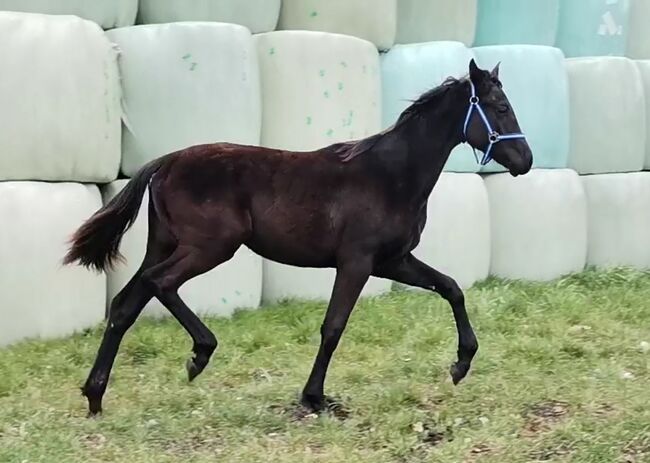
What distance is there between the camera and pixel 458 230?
8133mm

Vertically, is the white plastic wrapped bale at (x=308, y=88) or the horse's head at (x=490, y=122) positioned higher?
the horse's head at (x=490, y=122)

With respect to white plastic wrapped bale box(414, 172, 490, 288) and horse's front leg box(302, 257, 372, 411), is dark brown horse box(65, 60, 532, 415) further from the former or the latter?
white plastic wrapped bale box(414, 172, 490, 288)

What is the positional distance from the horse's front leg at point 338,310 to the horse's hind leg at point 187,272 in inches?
18.1

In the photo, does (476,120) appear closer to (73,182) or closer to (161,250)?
(161,250)

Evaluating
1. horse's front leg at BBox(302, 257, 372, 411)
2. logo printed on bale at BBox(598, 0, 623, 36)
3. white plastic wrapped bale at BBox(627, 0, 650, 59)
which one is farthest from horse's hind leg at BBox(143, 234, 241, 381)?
white plastic wrapped bale at BBox(627, 0, 650, 59)

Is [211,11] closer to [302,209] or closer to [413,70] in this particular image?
[413,70]

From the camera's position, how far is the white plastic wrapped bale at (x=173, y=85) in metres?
6.78

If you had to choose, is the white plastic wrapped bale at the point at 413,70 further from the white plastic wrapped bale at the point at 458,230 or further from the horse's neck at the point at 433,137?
the horse's neck at the point at 433,137

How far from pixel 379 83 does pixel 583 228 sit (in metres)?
2.36

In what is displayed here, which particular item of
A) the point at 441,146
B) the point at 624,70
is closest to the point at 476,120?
the point at 441,146

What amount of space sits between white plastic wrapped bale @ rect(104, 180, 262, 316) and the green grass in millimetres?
160

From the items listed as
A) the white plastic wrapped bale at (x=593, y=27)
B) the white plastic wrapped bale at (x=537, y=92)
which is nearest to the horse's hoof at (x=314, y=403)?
the white plastic wrapped bale at (x=537, y=92)

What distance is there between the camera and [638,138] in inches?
376

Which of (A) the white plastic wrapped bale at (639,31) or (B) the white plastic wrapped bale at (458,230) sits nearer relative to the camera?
(B) the white plastic wrapped bale at (458,230)
